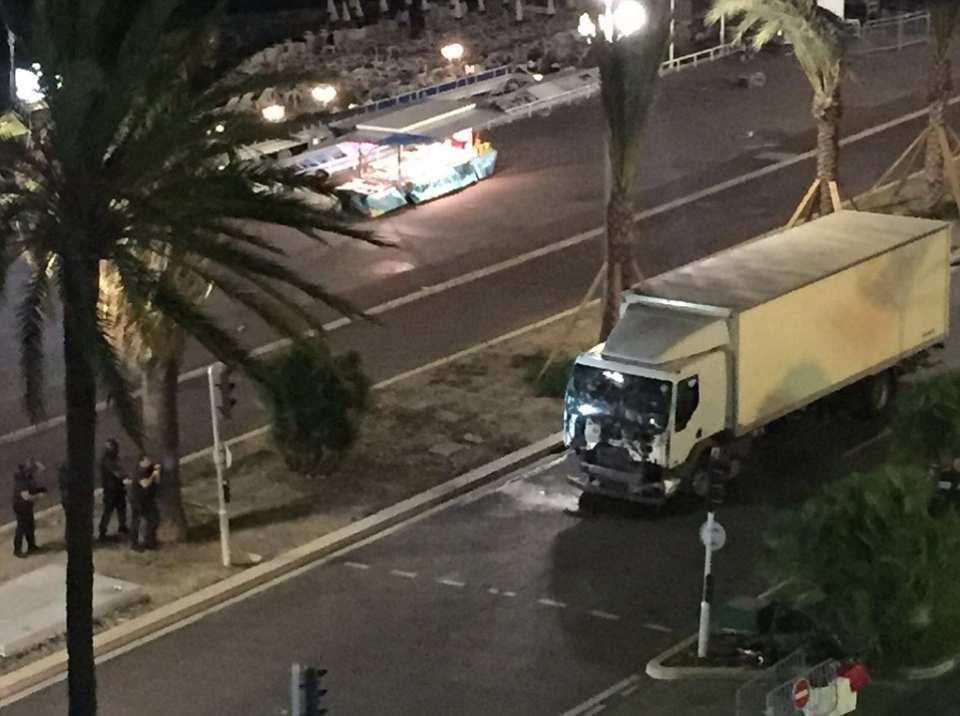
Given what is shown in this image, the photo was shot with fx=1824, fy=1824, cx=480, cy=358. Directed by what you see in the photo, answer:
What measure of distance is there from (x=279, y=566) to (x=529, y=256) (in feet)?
57.7

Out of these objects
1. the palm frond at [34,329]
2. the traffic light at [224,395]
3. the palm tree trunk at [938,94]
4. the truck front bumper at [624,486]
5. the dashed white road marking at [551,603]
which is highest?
the palm frond at [34,329]

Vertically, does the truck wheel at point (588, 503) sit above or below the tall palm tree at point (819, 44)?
below

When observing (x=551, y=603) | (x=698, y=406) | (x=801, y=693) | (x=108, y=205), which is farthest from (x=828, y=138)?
(x=108, y=205)

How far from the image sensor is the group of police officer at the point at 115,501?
23.9 m

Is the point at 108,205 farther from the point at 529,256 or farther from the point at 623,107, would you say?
the point at 529,256

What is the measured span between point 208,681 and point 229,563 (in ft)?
10.7

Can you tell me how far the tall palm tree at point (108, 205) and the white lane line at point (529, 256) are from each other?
11.1 metres

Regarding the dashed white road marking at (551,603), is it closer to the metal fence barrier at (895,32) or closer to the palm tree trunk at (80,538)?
the palm tree trunk at (80,538)

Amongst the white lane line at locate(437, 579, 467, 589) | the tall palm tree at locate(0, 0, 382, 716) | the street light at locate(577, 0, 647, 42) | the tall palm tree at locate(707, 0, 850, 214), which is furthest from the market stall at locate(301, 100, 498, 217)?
the tall palm tree at locate(0, 0, 382, 716)

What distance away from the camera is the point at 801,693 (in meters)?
17.7

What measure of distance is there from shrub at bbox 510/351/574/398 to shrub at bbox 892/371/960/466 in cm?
775

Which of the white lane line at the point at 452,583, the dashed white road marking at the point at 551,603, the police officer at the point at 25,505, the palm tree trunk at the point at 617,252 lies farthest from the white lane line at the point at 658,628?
the palm tree trunk at the point at 617,252

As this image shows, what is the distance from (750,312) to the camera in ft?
83.4

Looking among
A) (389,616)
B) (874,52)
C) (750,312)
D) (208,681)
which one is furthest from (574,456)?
(874,52)
